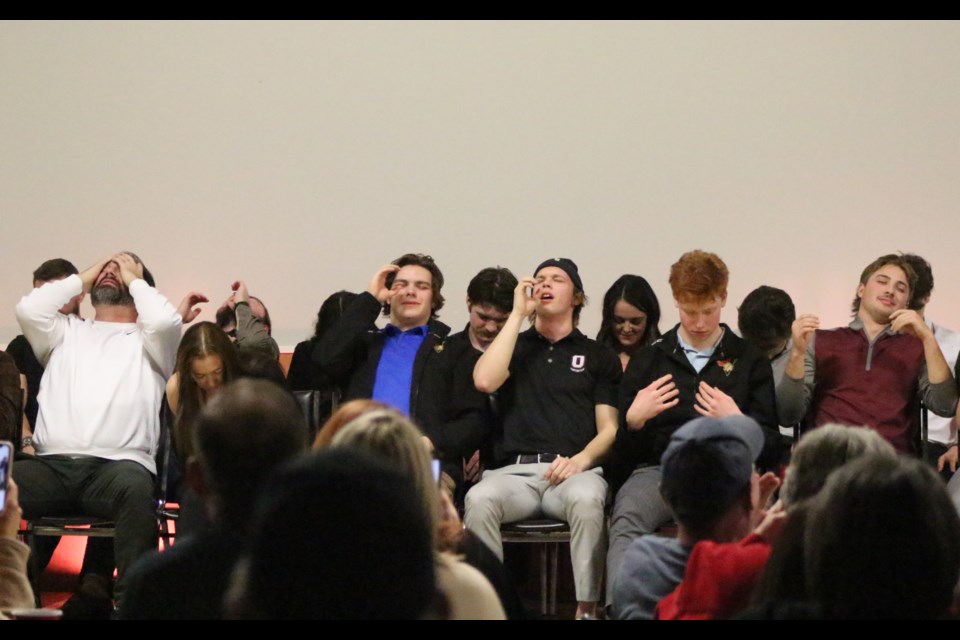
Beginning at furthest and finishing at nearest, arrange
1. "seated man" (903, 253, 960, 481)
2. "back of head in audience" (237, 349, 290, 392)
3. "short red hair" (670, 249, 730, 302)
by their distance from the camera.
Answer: "seated man" (903, 253, 960, 481) → "back of head in audience" (237, 349, 290, 392) → "short red hair" (670, 249, 730, 302)

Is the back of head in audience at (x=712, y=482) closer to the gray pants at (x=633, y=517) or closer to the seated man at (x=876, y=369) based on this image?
the gray pants at (x=633, y=517)

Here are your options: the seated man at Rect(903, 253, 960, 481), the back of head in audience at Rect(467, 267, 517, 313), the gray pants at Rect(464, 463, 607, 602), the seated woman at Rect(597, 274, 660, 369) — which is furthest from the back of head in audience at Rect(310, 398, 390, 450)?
the seated man at Rect(903, 253, 960, 481)

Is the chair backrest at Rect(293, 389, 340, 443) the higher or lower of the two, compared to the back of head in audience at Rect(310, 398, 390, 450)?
lower

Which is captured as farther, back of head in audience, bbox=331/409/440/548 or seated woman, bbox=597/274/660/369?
seated woman, bbox=597/274/660/369

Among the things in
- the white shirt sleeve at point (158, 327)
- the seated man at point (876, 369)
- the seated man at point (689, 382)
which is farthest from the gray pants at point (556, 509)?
the white shirt sleeve at point (158, 327)

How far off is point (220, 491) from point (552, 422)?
2.28 metres

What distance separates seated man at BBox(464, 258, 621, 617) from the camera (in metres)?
3.75

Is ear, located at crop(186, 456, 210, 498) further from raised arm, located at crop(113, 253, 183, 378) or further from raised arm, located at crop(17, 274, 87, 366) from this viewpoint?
raised arm, located at crop(17, 274, 87, 366)

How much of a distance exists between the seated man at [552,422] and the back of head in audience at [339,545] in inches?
98.0

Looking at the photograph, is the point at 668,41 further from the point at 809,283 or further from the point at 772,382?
the point at 772,382

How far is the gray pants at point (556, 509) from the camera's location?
371 centimetres

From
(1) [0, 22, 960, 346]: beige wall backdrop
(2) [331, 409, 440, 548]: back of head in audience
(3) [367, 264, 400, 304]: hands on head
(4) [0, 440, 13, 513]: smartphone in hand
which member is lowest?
(4) [0, 440, 13, 513]: smartphone in hand

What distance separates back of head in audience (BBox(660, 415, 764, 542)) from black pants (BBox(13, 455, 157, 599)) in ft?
7.34
